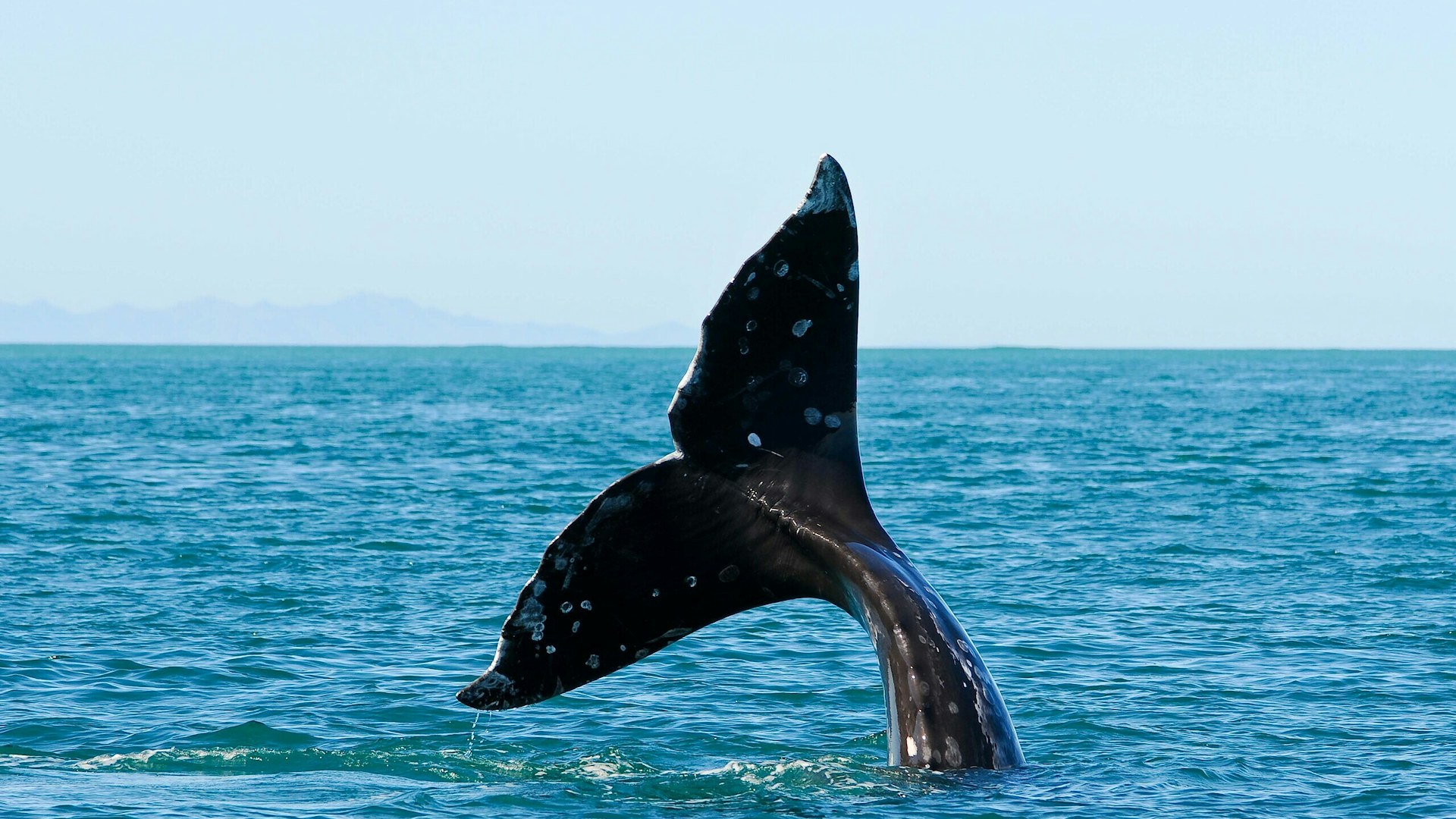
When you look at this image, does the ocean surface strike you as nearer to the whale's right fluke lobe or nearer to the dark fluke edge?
the dark fluke edge

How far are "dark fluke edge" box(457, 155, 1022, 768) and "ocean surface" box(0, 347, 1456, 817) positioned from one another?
2.49 feet

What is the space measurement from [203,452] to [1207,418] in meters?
46.8

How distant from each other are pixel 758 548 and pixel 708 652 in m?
8.82

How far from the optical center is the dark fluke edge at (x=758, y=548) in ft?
26.9

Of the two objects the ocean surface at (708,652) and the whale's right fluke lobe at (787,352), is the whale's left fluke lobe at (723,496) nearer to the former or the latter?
the whale's right fluke lobe at (787,352)

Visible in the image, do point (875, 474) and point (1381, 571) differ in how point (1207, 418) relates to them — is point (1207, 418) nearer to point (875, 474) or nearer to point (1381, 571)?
point (875, 474)

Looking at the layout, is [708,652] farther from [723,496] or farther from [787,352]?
[787,352]

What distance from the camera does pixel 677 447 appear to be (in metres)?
8.48

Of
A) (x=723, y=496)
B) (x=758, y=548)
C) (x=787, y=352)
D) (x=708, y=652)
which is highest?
(x=787, y=352)

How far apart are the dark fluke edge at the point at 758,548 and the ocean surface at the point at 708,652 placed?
759 millimetres

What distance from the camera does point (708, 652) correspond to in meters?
17.3

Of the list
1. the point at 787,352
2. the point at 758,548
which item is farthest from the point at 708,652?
the point at 787,352

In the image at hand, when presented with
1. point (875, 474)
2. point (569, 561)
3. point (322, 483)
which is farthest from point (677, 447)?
point (875, 474)

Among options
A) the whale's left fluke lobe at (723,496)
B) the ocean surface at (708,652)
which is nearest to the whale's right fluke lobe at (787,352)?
the whale's left fluke lobe at (723,496)
